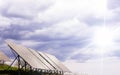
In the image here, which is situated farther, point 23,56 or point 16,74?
point 16,74

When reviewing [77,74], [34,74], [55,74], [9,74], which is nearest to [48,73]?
[55,74]

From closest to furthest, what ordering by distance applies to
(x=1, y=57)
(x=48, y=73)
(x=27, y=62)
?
1. (x=27, y=62)
2. (x=48, y=73)
3. (x=1, y=57)

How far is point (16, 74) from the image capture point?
34.4m

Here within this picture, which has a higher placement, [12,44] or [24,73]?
[12,44]

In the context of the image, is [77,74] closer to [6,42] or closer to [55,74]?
[55,74]

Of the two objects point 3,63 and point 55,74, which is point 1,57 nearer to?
point 3,63

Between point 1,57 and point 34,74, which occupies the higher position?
point 1,57

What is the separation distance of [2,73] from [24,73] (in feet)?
8.57

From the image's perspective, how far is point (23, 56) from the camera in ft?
102

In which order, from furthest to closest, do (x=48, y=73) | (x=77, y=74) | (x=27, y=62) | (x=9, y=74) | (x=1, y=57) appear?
(x=77, y=74) → (x=1, y=57) → (x=48, y=73) → (x=9, y=74) → (x=27, y=62)

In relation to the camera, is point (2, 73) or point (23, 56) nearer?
point (23, 56)

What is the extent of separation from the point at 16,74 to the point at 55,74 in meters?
12.9

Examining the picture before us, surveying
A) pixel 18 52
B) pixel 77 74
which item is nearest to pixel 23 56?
pixel 18 52

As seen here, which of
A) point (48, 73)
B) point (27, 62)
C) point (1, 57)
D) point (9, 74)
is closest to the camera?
point (27, 62)
